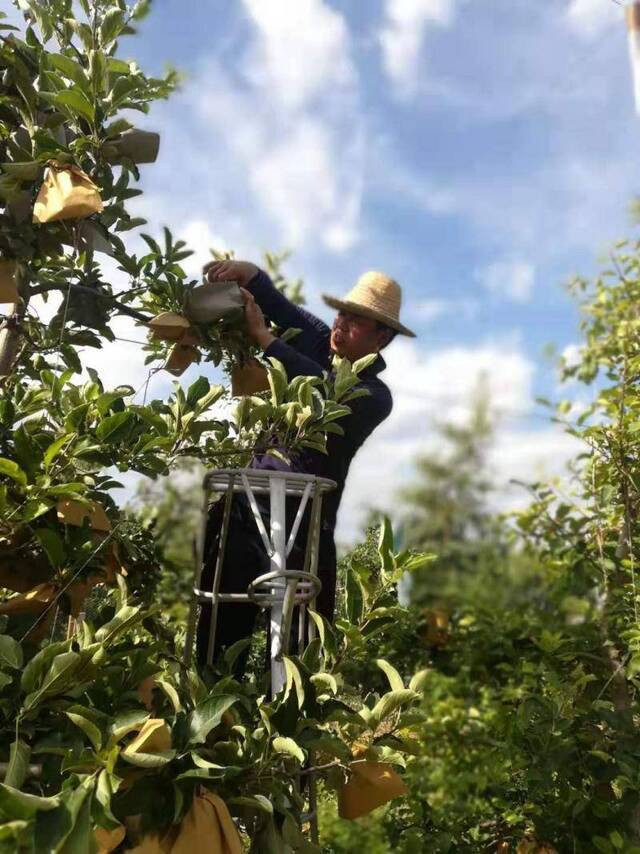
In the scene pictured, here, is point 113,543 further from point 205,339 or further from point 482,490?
point 482,490

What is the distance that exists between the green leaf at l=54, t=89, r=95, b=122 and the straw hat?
885mm

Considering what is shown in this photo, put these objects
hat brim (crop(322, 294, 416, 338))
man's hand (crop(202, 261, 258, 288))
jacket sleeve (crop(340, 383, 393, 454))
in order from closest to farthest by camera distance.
→ man's hand (crop(202, 261, 258, 288)) → jacket sleeve (crop(340, 383, 393, 454)) → hat brim (crop(322, 294, 416, 338))

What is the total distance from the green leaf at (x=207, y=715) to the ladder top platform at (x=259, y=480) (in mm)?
401

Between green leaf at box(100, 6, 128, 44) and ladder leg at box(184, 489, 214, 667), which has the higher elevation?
green leaf at box(100, 6, 128, 44)

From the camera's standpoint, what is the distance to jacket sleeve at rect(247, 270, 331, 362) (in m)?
1.83

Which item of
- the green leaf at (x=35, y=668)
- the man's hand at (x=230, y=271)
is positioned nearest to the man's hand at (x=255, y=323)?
the man's hand at (x=230, y=271)

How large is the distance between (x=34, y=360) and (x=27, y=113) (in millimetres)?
522

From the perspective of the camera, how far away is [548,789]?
1.81m

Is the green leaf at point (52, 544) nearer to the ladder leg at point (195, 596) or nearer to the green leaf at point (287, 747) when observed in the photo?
the ladder leg at point (195, 596)

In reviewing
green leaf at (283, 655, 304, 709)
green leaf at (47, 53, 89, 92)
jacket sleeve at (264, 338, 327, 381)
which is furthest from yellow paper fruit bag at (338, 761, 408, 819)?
green leaf at (47, 53, 89, 92)

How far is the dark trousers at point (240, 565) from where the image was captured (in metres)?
1.62

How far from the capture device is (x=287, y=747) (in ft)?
3.39

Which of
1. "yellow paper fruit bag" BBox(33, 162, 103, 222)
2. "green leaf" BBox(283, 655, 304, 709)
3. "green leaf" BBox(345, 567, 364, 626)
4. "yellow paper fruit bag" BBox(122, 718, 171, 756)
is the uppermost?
"yellow paper fruit bag" BBox(33, 162, 103, 222)

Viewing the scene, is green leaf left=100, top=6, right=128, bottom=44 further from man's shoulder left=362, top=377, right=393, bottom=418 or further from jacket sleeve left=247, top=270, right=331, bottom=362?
man's shoulder left=362, top=377, right=393, bottom=418
